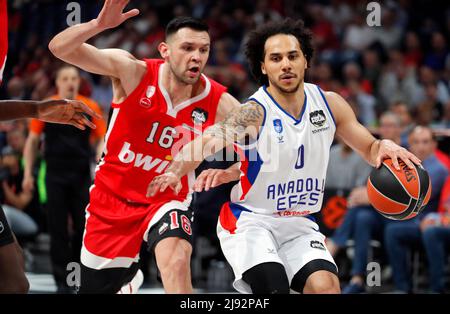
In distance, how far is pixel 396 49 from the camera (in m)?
12.0

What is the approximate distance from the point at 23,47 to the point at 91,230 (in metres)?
7.63

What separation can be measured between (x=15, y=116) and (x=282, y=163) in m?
1.48

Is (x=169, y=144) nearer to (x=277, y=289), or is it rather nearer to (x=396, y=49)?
(x=277, y=289)

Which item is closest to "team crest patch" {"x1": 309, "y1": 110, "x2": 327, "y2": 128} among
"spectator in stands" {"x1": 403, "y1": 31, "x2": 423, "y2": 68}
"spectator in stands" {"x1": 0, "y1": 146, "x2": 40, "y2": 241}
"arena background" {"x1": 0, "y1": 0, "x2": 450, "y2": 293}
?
"spectator in stands" {"x1": 0, "y1": 146, "x2": 40, "y2": 241}

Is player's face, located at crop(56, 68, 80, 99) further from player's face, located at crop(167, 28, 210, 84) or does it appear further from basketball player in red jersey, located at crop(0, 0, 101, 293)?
basketball player in red jersey, located at crop(0, 0, 101, 293)

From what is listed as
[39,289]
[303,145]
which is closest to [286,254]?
[303,145]

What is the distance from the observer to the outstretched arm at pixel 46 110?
413 cm

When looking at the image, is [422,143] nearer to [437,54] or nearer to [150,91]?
[150,91]

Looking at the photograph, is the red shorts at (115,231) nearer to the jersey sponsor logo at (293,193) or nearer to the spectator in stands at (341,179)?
the jersey sponsor logo at (293,193)

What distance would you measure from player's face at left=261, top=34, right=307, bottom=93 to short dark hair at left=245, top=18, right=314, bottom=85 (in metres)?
0.08

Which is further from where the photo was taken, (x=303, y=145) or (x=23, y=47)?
(x=23, y=47)

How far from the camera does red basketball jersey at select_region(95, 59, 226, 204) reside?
484 cm

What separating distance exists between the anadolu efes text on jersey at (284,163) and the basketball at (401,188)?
35cm

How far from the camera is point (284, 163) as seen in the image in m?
4.44
